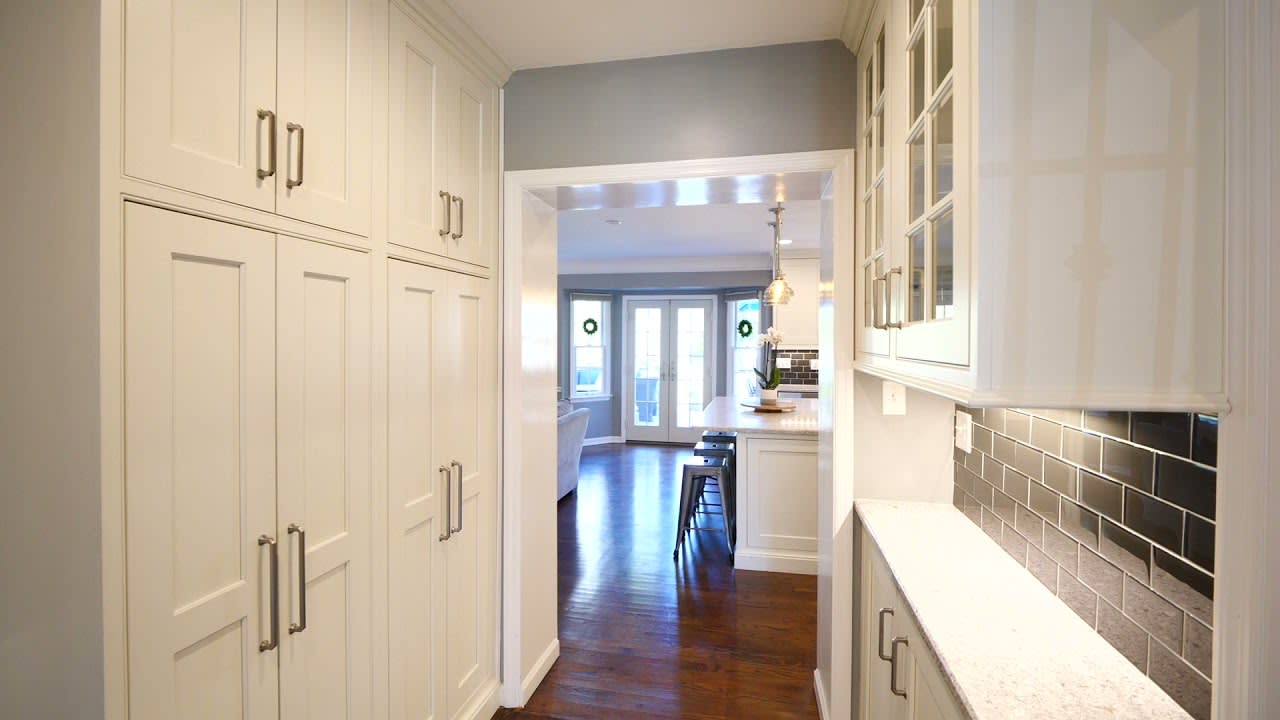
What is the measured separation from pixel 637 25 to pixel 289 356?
4.83 ft

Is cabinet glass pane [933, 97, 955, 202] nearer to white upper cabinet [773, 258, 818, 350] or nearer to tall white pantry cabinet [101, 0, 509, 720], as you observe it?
tall white pantry cabinet [101, 0, 509, 720]

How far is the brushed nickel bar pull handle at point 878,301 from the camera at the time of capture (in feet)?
4.90

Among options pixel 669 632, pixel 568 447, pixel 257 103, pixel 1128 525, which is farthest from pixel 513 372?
pixel 568 447

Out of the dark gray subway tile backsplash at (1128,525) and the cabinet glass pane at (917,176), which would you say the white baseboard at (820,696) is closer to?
the dark gray subway tile backsplash at (1128,525)

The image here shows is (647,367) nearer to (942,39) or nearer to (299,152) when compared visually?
(299,152)

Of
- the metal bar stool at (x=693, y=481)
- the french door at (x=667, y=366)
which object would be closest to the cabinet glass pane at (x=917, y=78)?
the metal bar stool at (x=693, y=481)

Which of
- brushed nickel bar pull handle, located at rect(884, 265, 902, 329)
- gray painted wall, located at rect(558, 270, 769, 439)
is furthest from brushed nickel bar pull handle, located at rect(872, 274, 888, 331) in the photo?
gray painted wall, located at rect(558, 270, 769, 439)

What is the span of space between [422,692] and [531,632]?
0.65 m

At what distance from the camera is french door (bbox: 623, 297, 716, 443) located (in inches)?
341

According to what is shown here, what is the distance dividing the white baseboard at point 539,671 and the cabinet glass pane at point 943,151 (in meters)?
2.27

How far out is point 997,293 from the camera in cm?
88

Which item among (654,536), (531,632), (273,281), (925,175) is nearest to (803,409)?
(654,536)

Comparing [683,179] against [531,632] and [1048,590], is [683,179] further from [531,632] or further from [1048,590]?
[531,632]

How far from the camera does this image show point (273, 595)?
1293 millimetres
